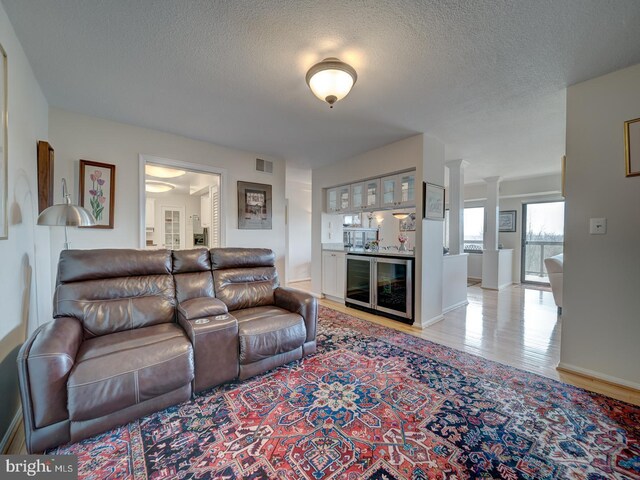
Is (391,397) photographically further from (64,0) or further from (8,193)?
(64,0)

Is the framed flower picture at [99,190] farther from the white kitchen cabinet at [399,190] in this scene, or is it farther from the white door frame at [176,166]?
the white kitchen cabinet at [399,190]

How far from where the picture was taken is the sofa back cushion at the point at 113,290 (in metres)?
1.91

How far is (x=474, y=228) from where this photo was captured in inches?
275

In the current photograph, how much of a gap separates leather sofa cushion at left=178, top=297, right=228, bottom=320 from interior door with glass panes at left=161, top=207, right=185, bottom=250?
18.7 ft

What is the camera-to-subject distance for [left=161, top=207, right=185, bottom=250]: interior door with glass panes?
277 inches

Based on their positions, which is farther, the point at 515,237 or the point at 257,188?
the point at 515,237

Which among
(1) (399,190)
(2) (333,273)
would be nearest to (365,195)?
(1) (399,190)

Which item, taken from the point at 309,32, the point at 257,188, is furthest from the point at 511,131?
the point at 257,188

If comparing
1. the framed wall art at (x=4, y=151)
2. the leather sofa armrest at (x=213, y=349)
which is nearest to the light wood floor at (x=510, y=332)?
the leather sofa armrest at (x=213, y=349)

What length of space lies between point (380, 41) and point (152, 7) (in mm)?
1410

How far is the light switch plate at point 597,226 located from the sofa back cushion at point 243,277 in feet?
9.72

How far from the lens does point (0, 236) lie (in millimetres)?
1478

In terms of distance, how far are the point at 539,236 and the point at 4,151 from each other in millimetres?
8296

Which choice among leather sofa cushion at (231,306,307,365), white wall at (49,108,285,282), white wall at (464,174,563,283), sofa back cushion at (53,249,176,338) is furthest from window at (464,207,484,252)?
sofa back cushion at (53,249,176,338)
